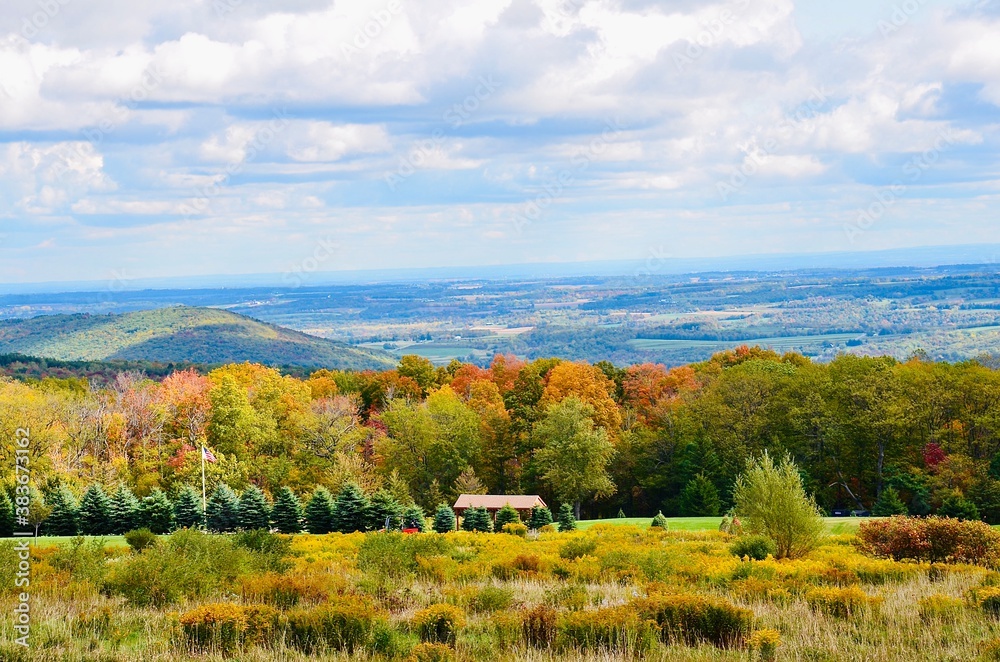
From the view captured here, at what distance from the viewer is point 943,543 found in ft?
78.5

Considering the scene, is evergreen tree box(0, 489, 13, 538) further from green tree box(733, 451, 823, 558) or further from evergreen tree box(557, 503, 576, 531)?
green tree box(733, 451, 823, 558)

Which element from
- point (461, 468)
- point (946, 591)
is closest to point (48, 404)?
point (461, 468)

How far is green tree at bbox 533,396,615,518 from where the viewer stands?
Answer: 57.2 metres

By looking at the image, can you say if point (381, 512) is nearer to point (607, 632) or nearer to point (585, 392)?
point (585, 392)

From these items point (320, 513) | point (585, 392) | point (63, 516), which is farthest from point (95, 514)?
point (585, 392)

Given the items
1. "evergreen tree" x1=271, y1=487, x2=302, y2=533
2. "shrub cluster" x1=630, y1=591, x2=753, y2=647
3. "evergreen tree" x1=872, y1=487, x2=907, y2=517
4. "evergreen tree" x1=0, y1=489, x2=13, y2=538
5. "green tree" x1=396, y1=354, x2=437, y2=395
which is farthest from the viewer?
"green tree" x1=396, y1=354, x2=437, y2=395

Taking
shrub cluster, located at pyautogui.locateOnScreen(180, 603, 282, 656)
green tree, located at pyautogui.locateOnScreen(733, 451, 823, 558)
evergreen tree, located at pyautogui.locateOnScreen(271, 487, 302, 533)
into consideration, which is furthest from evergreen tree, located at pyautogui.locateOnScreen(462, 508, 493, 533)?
shrub cluster, located at pyautogui.locateOnScreen(180, 603, 282, 656)

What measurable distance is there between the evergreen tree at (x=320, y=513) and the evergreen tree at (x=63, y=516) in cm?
997

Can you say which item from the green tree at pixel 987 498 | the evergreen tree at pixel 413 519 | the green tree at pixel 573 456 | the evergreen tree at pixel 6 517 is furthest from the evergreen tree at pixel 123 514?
the green tree at pixel 987 498

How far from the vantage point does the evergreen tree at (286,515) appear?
141ft

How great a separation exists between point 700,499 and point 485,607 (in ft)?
135

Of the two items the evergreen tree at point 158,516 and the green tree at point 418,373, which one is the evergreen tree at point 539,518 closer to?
the evergreen tree at point 158,516

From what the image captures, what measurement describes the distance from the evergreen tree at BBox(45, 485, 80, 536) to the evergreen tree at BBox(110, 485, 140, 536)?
61.1 inches

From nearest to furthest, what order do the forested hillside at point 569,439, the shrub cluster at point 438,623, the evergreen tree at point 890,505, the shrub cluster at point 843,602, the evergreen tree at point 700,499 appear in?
the shrub cluster at point 438,623, the shrub cluster at point 843,602, the evergreen tree at point 890,505, the forested hillside at point 569,439, the evergreen tree at point 700,499
